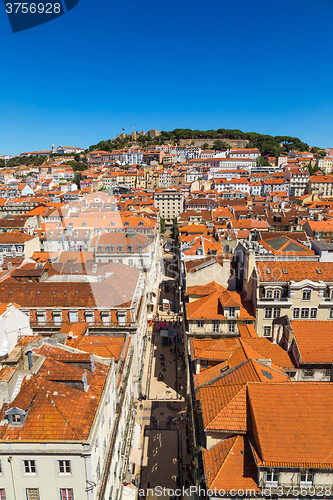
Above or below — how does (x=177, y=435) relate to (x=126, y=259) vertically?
below

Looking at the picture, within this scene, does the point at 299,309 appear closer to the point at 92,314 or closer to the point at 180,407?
the point at 180,407

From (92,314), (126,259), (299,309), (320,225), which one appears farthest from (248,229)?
(92,314)

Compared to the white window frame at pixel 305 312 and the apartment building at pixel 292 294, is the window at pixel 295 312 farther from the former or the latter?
the white window frame at pixel 305 312

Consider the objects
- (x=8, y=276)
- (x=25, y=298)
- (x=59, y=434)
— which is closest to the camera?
(x=59, y=434)

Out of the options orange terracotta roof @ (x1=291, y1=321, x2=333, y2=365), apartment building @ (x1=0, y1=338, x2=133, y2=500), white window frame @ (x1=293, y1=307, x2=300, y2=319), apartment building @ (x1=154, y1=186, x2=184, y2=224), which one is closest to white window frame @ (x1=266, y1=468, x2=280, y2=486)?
apartment building @ (x1=0, y1=338, x2=133, y2=500)

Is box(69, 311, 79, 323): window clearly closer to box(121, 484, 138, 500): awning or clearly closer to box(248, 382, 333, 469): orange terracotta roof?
box(121, 484, 138, 500): awning

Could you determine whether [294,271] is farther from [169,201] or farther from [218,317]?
[169,201]
